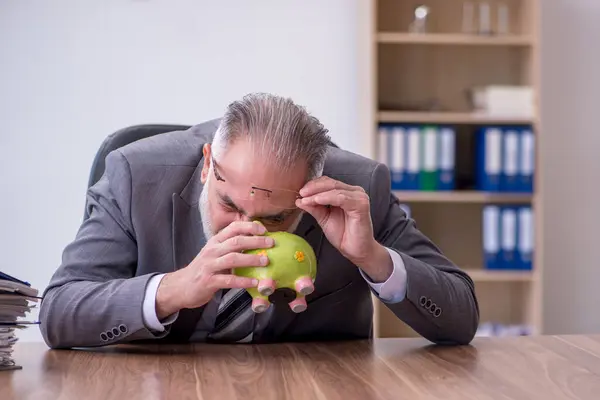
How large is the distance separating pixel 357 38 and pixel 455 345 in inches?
109

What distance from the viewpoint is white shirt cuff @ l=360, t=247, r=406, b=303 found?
1.70 m

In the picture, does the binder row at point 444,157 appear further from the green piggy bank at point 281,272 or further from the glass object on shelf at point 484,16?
the green piggy bank at point 281,272

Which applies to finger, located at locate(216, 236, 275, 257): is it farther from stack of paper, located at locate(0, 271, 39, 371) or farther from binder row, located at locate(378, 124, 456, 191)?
binder row, located at locate(378, 124, 456, 191)

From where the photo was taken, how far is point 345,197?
5.30 ft

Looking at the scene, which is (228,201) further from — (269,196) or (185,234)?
(185,234)

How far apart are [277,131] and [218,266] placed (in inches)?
11.2

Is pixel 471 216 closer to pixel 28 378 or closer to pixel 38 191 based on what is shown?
pixel 38 191

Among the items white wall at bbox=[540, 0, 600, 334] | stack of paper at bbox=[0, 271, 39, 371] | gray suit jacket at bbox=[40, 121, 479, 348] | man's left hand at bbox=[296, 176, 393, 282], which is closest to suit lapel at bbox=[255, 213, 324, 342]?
gray suit jacket at bbox=[40, 121, 479, 348]

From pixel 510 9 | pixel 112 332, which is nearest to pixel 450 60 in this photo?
pixel 510 9

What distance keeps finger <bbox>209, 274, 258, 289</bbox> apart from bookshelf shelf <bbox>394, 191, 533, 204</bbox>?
2.60m

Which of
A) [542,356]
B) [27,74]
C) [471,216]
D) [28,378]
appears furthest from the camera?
[471,216]

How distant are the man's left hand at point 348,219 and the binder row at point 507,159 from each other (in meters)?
2.46

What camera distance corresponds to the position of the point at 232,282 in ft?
4.82

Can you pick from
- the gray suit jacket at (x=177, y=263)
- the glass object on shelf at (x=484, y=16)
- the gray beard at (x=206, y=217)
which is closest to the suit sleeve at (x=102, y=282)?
the gray suit jacket at (x=177, y=263)
